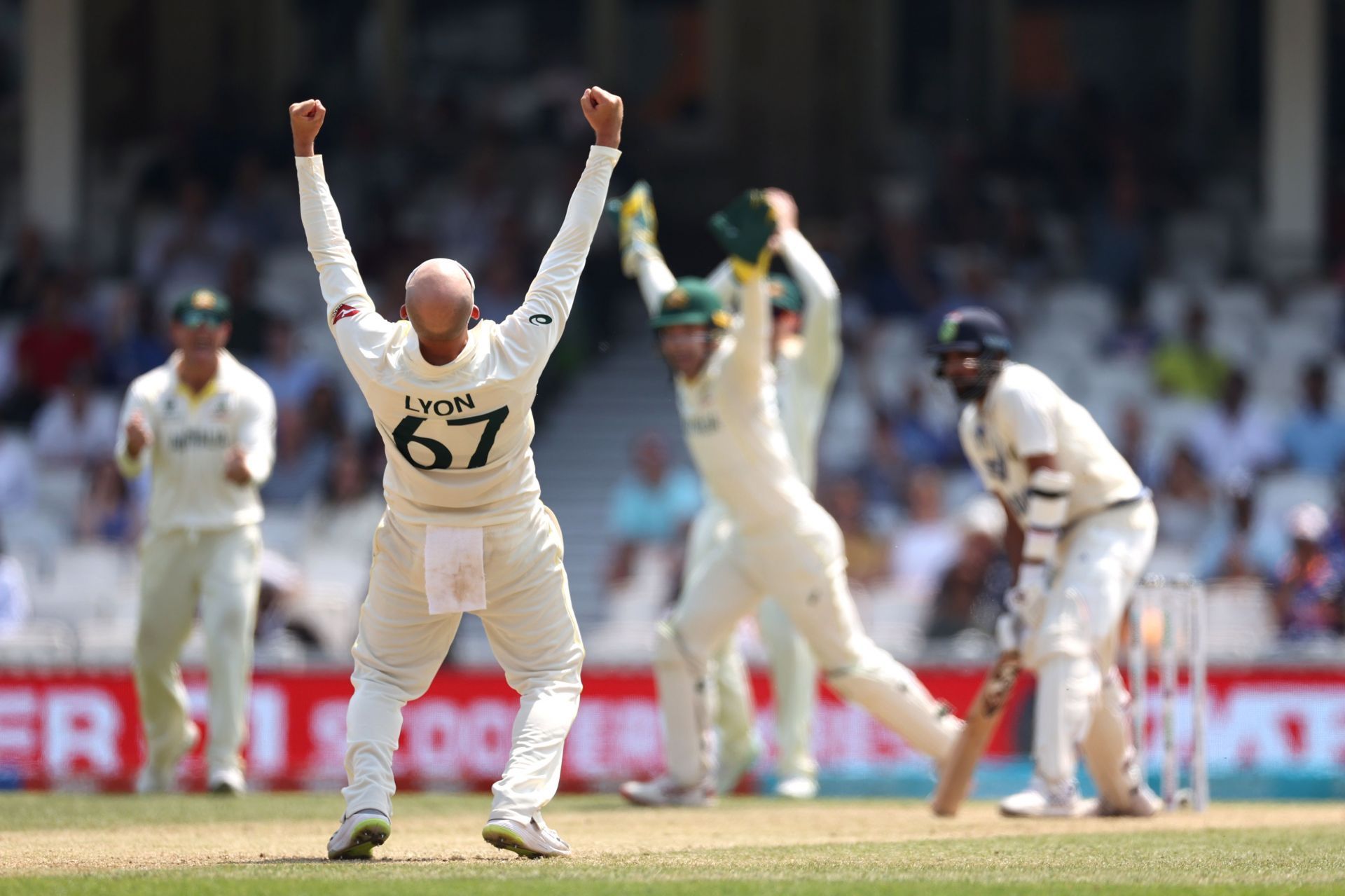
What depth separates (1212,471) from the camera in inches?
617

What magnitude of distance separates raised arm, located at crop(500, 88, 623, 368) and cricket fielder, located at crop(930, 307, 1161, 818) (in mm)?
2396

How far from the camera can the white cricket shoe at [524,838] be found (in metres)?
6.93

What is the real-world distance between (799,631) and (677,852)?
2.49 metres

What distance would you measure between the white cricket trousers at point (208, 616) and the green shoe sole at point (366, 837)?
3.76 metres

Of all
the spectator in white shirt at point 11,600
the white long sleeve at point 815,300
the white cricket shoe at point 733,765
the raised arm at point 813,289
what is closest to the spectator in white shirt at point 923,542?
the white cricket shoe at point 733,765

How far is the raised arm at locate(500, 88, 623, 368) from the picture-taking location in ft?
23.2

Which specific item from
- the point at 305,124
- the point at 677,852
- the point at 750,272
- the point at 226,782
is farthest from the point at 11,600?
the point at 677,852

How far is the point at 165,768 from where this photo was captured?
36.2 feet

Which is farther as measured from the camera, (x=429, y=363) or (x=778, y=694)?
(x=778, y=694)

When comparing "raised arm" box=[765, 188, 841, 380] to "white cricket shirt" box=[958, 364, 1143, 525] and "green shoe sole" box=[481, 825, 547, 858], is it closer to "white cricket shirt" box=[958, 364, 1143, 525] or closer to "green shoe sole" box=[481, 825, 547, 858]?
"white cricket shirt" box=[958, 364, 1143, 525]

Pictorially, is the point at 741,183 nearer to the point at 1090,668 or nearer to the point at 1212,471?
the point at 1212,471

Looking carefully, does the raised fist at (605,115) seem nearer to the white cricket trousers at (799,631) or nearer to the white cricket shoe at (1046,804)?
the white cricket trousers at (799,631)

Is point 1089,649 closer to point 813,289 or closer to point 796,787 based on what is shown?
point 813,289

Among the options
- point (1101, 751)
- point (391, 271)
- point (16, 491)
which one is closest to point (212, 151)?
point (391, 271)
